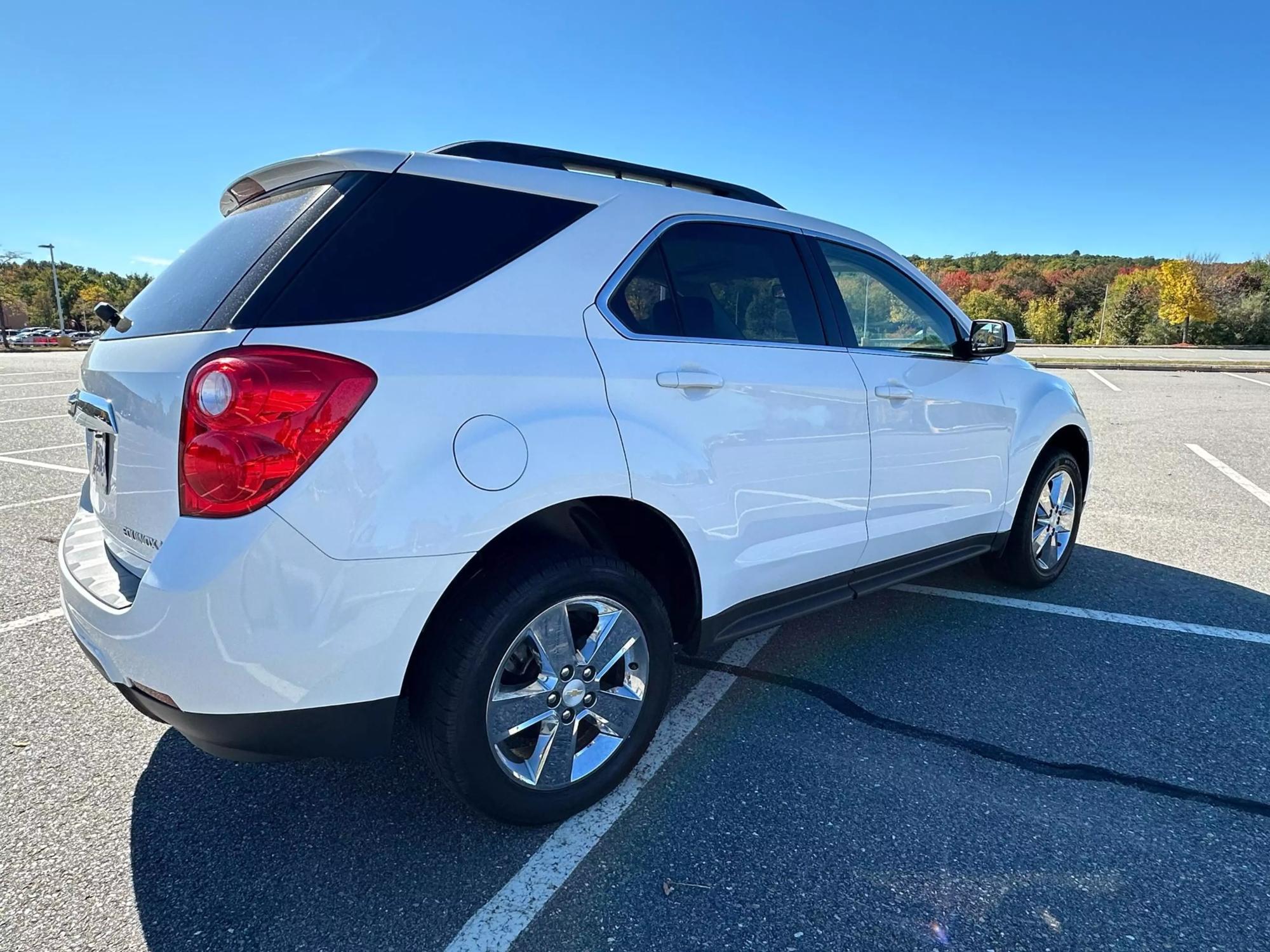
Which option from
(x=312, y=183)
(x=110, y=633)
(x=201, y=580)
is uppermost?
(x=312, y=183)

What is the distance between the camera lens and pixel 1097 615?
3.97m

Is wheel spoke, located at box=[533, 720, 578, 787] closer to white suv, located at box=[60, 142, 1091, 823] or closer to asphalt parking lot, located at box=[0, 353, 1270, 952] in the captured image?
white suv, located at box=[60, 142, 1091, 823]

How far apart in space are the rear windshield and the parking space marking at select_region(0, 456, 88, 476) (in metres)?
5.80

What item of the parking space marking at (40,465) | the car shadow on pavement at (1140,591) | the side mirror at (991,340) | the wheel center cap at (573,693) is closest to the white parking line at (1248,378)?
the car shadow on pavement at (1140,591)

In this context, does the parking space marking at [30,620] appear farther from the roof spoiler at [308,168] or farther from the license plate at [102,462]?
the roof spoiler at [308,168]

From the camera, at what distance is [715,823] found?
2.29 metres

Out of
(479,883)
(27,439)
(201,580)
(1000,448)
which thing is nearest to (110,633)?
(201,580)

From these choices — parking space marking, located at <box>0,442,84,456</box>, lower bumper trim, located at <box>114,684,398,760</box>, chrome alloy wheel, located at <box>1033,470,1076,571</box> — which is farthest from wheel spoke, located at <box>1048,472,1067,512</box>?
parking space marking, located at <box>0,442,84,456</box>

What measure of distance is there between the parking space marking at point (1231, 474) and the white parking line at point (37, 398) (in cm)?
1652

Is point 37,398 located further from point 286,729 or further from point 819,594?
point 819,594

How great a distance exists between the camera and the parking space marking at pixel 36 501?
19.0 ft

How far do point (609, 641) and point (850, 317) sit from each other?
1718 mm

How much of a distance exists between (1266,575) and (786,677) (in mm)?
3342

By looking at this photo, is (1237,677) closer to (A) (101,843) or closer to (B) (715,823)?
(B) (715,823)
